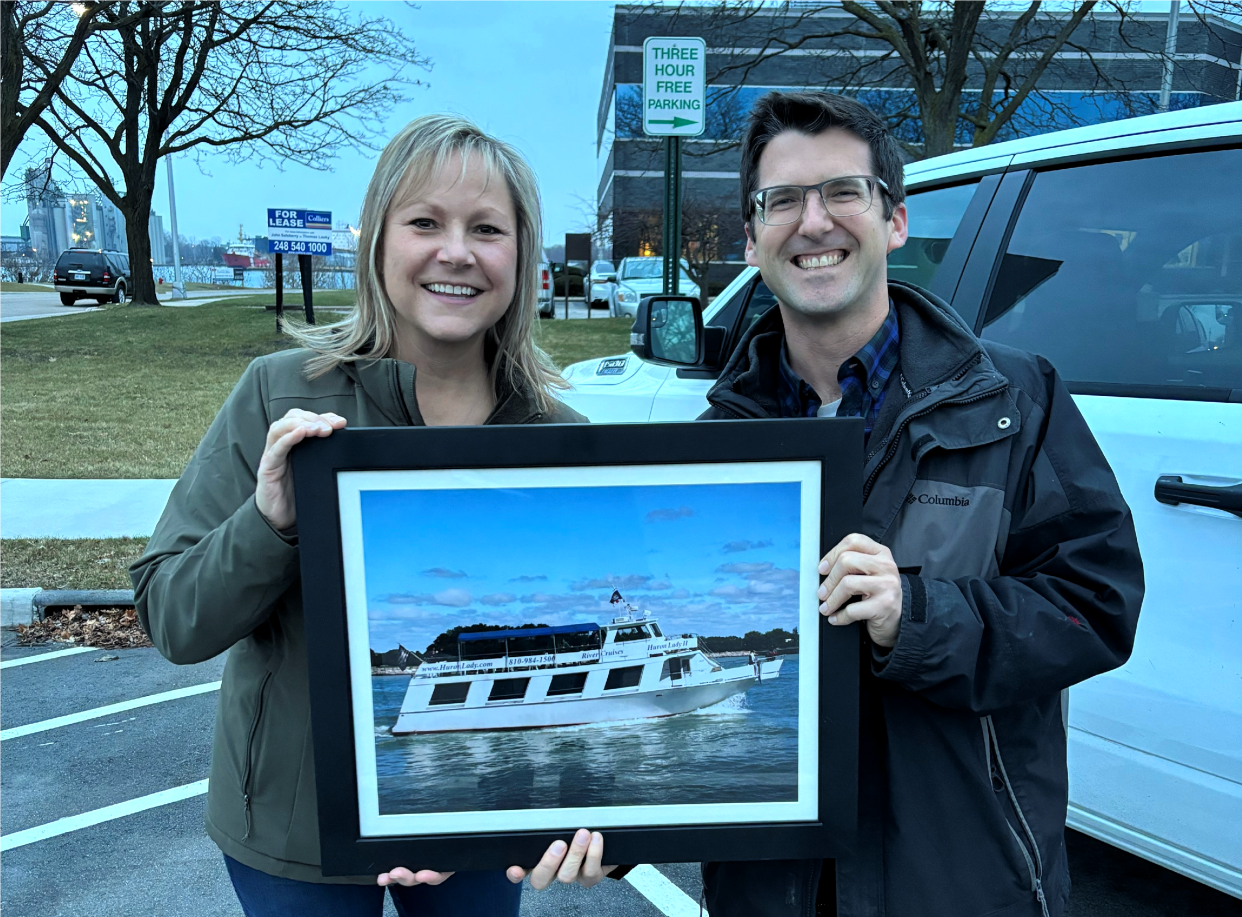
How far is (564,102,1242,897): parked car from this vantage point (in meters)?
2.14

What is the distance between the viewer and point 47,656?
5250mm

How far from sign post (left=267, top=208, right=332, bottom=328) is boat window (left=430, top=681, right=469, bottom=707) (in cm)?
1714

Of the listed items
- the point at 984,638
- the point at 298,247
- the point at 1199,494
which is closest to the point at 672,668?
the point at 984,638

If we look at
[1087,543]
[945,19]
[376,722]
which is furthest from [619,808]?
[945,19]

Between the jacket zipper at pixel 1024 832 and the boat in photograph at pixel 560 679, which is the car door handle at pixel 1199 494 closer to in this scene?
the jacket zipper at pixel 1024 832

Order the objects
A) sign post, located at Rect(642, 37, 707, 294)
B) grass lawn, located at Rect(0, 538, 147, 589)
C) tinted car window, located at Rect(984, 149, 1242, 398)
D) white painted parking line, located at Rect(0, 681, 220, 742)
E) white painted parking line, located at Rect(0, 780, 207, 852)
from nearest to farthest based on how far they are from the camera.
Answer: tinted car window, located at Rect(984, 149, 1242, 398), white painted parking line, located at Rect(0, 780, 207, 852), white painted parking line, located at Rect(0, 681, 220, 742), grass lawn, located at Rect(0, 538, 147, 589), sign post, located at Rect(642, 37, 707, 294)

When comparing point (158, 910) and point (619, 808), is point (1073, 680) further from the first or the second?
point (158, 910)

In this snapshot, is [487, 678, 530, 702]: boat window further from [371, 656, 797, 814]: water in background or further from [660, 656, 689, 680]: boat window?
[660, 656, 689, 680]: boat window

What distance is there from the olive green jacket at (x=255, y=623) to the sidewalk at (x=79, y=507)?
19.1 ft

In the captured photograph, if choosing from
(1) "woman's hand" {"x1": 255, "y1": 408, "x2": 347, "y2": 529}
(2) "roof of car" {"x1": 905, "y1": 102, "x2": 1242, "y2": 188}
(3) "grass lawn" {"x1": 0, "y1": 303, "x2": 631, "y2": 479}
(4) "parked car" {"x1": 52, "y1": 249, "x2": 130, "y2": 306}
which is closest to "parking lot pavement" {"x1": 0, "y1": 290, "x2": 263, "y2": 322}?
(4) "parked car" {"x1": 52, "y1": 249, "x2": 130, "y2": 306}

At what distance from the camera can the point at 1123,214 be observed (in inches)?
99.0

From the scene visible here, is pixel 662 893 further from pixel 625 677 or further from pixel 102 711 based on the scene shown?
pixel 102 711

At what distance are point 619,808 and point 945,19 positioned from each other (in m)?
19.5

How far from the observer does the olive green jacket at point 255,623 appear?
144 centimetres
